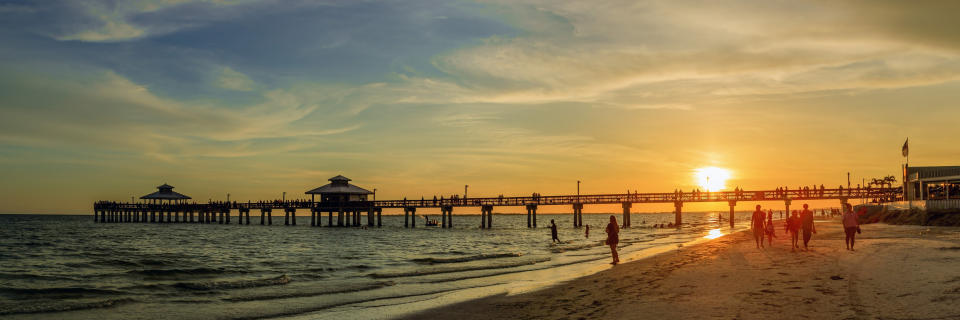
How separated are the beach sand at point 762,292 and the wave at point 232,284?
Answer: 884 centimetres

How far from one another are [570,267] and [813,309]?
12497mm

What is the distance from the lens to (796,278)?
12492 mm

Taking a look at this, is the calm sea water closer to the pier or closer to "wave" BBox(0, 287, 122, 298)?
"wave" BBox(0, 287, 122, 298)

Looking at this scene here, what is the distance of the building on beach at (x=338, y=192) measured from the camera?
83.5 metres

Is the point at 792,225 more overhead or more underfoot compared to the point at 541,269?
more overhead

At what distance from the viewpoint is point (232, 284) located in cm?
1877

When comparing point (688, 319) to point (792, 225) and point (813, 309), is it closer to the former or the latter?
point (813, 309)

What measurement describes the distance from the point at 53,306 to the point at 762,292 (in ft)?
51.2

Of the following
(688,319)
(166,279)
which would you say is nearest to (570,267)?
(688,319)

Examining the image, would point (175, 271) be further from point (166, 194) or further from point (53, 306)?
point (166, 194)

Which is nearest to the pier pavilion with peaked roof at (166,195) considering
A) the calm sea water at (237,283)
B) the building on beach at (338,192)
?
the building on beach at (338,192)

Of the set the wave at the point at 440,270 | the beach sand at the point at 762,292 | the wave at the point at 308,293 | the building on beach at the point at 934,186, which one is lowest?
the wave at the point at 440,270

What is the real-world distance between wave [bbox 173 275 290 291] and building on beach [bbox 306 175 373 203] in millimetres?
64442

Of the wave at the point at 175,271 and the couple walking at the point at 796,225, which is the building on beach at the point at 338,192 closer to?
the wave at the point at 175,271
